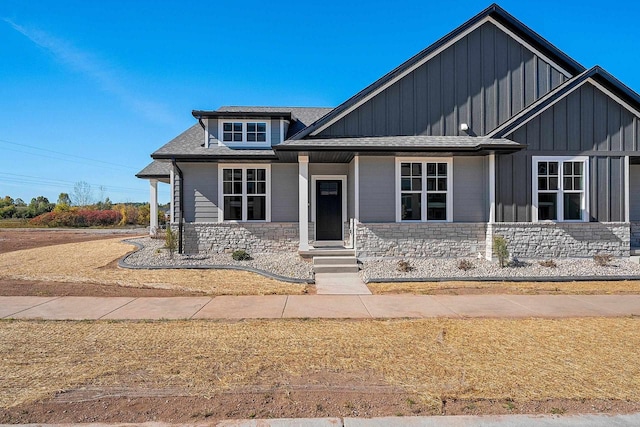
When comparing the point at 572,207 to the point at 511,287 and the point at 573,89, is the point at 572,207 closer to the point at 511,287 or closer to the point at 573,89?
the point at 573,89

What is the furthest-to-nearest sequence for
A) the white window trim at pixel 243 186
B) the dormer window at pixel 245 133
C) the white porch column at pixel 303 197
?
1. the dormer window at pixel 245 133
2. the white window trim at pixel 243 186
3. the white porch column at pixel 303 197

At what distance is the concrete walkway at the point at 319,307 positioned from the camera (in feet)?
21.3

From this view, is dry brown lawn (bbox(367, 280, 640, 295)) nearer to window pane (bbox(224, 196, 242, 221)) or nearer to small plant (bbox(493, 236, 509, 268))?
small plant (bbox(493, 236, 509, 268))

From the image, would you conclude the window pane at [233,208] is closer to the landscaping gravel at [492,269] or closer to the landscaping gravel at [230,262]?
the landscaping gravel at [230,262]

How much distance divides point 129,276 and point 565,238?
43.0ft

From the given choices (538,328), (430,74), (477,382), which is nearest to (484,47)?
(430,74)

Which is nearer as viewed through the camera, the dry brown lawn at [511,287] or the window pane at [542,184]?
the dry brown lawn at [511,287]

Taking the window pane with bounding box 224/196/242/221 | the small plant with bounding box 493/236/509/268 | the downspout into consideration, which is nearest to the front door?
the window pane with bounding box 224/196/242/221

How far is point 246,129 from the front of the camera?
13820 mm

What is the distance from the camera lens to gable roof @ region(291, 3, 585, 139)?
11781 millimetres

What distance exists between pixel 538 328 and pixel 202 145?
12066mm

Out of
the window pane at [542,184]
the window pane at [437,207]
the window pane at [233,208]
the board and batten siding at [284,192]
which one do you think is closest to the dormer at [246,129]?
the board and batten siding at [284,192]

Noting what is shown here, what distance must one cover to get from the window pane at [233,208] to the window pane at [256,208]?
0.33 meters

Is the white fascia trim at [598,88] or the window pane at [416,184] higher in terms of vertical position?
the white fascia trim at [598,88]
